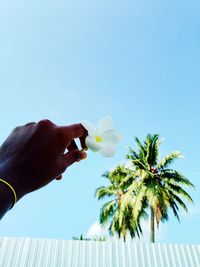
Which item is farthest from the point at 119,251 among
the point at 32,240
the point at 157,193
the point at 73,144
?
the point at 73,144

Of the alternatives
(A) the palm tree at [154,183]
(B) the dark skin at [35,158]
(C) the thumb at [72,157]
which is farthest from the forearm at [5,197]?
(A) the palm tree at [154,183]

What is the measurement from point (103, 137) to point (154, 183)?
68.5ft

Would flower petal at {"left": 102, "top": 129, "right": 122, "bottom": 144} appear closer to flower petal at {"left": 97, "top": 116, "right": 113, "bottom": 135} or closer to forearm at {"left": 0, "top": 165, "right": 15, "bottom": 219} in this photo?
flower petal at {"left": 97, "top": 116, "right": 113, "bottom": 135}

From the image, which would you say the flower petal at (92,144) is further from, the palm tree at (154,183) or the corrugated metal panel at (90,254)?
the palm tree at (154,183)

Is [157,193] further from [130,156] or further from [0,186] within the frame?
[0,186]

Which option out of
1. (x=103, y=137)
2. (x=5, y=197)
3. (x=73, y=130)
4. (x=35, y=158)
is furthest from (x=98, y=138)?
(x=5, y=197)

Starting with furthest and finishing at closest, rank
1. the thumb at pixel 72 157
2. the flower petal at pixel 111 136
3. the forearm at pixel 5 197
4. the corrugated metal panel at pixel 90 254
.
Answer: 1. the corrugated metal panel at pixel 90 254
2. the flower petal at pixel 111 136
3. the thumb at pixel 72 157
4. the forearm at pixel 5 197

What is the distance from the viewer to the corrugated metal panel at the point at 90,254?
1209 centimetres

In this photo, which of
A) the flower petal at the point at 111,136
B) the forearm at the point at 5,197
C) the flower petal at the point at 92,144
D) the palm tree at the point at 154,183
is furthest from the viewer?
the palm tree at the point at 154,183

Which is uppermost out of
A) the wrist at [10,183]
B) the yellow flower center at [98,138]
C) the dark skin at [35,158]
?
the yellow flower center at [98,138]

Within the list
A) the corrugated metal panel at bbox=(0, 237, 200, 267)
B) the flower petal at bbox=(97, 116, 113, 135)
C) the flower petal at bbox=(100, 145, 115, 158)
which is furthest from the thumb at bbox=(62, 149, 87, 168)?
the corrugated metal panel at bbox=(0, 237, 200, 267)

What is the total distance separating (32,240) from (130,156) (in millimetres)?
11285

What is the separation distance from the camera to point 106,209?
24.2m

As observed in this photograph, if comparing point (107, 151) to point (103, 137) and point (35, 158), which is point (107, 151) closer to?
point (103, 137)
